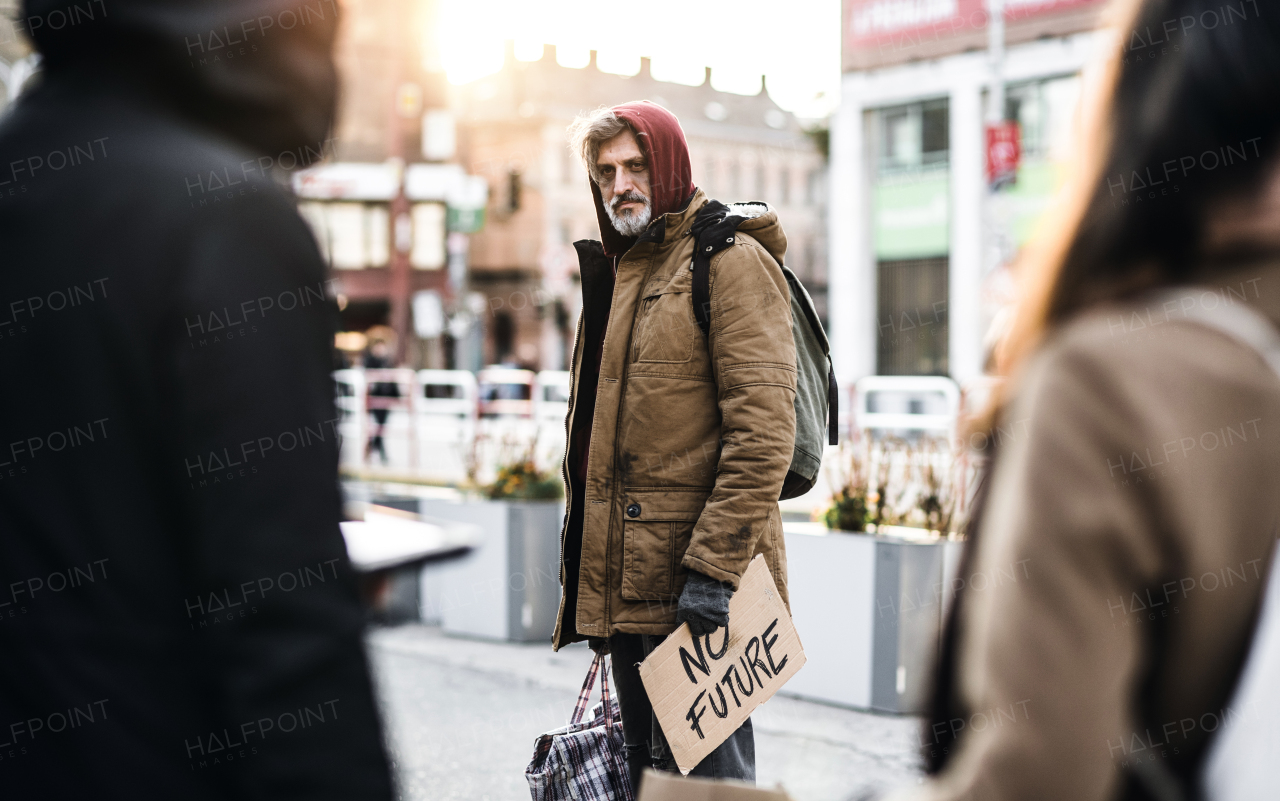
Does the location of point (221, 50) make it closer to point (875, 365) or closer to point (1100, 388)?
point (1100, 388)

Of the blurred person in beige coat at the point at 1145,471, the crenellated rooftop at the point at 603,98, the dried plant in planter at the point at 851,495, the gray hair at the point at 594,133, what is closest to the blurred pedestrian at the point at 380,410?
the dried plant in planter at the point at 851,495

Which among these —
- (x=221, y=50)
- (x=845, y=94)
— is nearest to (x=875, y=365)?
(x=845, y=94)

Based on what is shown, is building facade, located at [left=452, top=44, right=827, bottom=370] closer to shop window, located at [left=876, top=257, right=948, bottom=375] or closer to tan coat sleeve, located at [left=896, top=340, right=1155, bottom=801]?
shop window, located at [left=876, top=257, right=948, bottom=375]

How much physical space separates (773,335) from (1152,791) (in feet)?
6.04

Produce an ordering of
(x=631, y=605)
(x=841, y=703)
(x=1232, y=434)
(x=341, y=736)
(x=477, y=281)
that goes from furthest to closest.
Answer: (x=477, y=281)
(x=841, y=703)
(x=631, y=605)
(x=341, y=736)
(x=1232, y=434)

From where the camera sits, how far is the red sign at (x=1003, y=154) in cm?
1542

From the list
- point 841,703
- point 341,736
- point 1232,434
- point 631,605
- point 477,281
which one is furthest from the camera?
point 477,281

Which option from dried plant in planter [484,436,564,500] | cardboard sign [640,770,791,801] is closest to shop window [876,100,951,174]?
dried plant in planter [484,436,564,500]

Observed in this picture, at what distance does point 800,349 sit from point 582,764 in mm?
1137

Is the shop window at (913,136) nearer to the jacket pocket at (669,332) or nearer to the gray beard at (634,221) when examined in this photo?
the gray beard at (634,221)

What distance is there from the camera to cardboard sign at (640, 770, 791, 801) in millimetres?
1442

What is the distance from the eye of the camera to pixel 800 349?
2895mm

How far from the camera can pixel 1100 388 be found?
2.89 feet

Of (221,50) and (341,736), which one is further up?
(221,50)
